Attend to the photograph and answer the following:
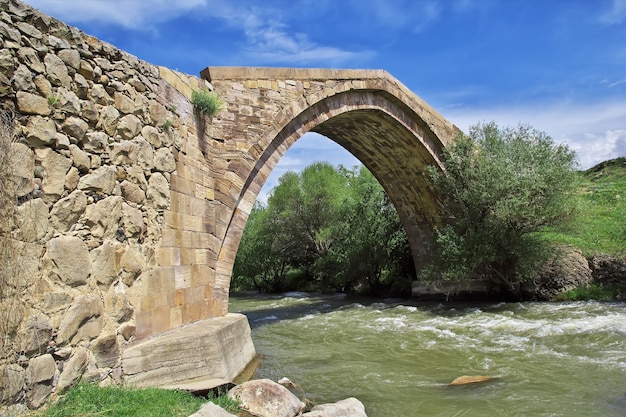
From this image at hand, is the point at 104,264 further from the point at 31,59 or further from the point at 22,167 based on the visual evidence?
the point at 31,59

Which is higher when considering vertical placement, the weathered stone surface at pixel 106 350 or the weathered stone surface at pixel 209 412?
the weathered stone surface at pixel 106 350

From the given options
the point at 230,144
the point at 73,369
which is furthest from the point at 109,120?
the point at 230,144

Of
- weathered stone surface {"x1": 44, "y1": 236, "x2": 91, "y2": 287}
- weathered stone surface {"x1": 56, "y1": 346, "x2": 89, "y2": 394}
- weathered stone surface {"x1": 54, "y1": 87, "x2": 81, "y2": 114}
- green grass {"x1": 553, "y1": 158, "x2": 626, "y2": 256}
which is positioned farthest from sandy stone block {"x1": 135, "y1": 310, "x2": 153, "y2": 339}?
green grass {"x1": 553, "y1": 158, "x2": 626, "y2": 256}

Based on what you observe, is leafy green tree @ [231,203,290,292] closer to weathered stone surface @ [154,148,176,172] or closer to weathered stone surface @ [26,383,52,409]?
weathered stone surface @ [154,148,176,172]

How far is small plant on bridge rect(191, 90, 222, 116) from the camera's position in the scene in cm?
726

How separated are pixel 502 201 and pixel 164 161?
9.50 metres

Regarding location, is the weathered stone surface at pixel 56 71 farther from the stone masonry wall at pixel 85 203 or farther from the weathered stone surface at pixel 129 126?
the weathered stone surface at pixel 129 126

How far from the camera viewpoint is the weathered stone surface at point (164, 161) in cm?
587

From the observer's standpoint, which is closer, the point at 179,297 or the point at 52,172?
the point at 52,172

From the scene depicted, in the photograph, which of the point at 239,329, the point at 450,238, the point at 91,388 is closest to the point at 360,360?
the point at 239,329

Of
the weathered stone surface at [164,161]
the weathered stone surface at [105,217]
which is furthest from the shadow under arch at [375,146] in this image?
the weathered stone surface at [105,217]

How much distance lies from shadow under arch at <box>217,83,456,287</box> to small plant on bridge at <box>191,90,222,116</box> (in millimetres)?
1322

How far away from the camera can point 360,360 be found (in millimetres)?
7867

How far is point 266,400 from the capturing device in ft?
14.5
